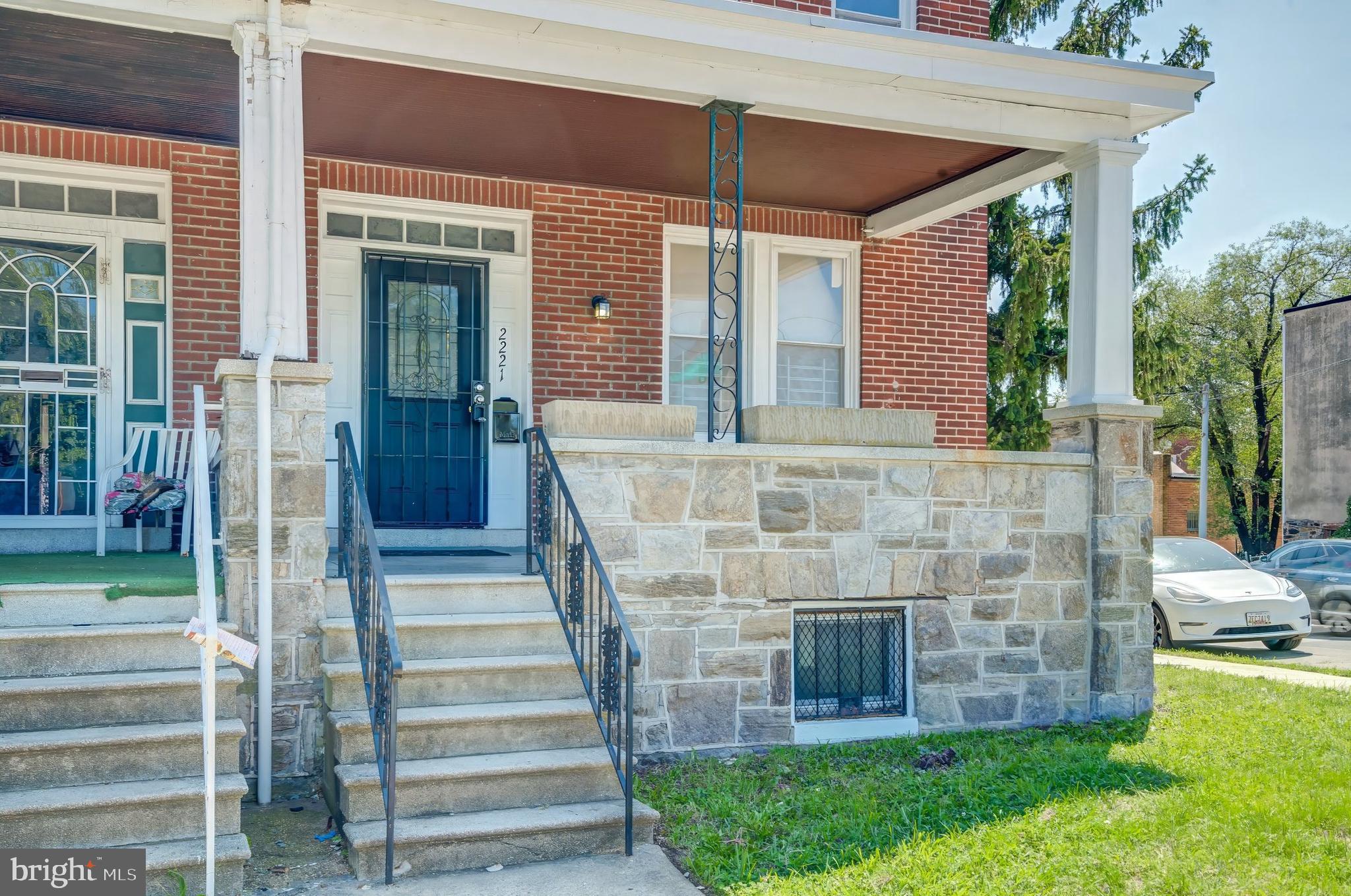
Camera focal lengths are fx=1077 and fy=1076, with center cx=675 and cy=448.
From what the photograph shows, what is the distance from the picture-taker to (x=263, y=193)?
16.2 ft

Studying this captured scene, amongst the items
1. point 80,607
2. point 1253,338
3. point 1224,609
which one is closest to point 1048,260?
point 1224,609

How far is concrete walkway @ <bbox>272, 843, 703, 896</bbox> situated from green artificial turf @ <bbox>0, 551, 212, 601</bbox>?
1.64 metres

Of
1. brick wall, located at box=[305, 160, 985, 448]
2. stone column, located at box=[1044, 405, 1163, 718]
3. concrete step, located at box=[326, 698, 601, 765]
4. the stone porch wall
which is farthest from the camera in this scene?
brick wall, located at box=[305, 160, 985, 448]

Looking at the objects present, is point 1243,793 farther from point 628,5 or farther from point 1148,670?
point 628,5

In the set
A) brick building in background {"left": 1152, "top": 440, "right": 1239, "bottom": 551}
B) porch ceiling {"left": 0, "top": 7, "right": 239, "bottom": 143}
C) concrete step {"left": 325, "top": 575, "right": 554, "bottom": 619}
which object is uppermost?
porch ceiling {"left": 0, "top": 7, "right": 239, "bottom": 143}

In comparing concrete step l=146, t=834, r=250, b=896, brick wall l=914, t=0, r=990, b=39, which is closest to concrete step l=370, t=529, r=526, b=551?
concrete step l=146, t=834, r=250, b=896

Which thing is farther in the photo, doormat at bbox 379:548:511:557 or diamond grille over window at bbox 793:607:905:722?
doormat at bbox 379:548:511:557

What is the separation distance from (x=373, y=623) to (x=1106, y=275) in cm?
470

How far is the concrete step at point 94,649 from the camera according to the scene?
430cm

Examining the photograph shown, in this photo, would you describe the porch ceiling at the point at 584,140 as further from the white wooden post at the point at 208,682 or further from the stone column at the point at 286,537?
the white wooden post at the point at 208,682

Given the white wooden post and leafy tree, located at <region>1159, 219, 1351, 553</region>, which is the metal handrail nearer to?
the white wooden post

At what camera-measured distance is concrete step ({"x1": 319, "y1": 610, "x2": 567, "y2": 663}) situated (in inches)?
191

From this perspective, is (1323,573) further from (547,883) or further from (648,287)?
(547,883)

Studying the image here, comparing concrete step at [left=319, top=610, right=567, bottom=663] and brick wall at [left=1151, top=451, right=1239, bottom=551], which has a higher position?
concrete step at [left=319, top=610, right=567, bottom=663]
